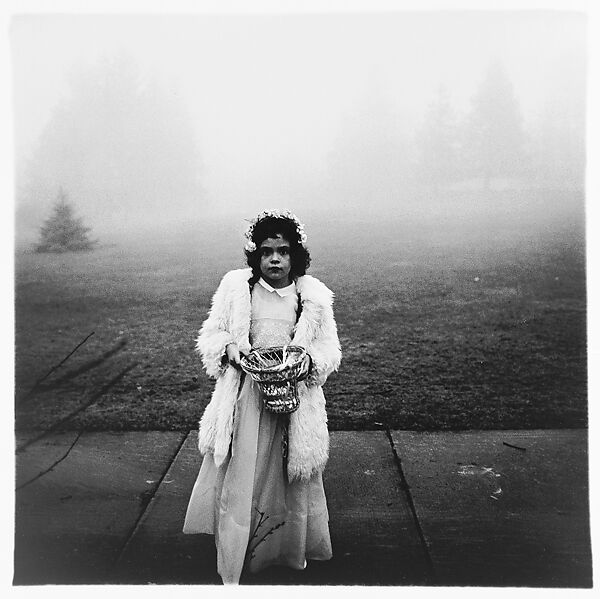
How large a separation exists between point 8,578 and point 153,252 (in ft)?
7.03

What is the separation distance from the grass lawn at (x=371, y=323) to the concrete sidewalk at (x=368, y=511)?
0.22m

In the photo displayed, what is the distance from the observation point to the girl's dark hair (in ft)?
8.32

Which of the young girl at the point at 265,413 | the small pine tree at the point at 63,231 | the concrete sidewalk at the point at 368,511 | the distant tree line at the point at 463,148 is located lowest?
the concrete sidewalk at the point at 368,511

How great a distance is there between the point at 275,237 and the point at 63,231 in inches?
79.5

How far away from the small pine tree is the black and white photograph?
0.01 metres

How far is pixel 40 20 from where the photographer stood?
326 centimetres

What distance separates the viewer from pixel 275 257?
2.51m

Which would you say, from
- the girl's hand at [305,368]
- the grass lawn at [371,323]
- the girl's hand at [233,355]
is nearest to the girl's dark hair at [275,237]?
the girl's hand at [233,355]

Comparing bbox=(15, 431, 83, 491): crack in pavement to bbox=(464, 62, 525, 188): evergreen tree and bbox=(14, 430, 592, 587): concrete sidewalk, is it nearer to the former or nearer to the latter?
bbox=(14, 430, 592, 587): concrete sidewalk

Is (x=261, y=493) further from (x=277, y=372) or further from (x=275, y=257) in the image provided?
(x=275, y=257)

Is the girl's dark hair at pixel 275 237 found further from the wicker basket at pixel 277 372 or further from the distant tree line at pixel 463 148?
the distant tree line at pixel 463 148

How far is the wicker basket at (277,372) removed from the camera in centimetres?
235

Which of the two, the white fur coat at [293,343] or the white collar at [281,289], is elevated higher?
the white collar at [281,289]

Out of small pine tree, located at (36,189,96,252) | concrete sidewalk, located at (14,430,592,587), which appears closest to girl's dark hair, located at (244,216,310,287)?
concrete sidewalk, located at (14,430,592,587)
